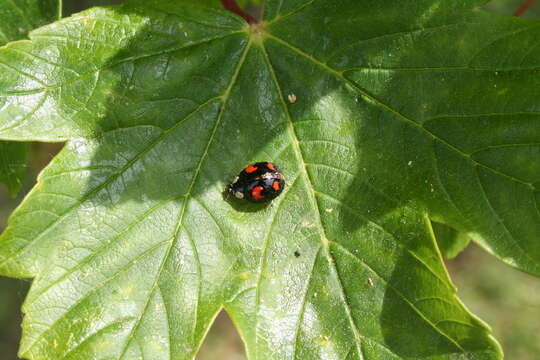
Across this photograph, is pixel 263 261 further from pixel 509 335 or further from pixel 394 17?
pixel 509 335

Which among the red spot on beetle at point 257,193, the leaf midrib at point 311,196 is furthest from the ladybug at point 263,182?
the leaf midrib at point 311,196

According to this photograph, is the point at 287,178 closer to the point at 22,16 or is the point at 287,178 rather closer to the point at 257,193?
the point at 257,193

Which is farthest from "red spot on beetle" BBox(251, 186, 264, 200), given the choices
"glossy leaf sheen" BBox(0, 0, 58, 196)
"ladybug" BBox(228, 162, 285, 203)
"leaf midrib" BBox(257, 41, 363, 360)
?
"glossy leaf sheen" BBox(0, 0, 58, 196)

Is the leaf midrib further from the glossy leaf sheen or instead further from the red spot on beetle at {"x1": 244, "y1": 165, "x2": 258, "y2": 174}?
the glossy leaf sheen

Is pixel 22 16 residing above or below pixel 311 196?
above

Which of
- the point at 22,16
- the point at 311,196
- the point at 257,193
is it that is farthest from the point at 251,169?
the point at 22,16

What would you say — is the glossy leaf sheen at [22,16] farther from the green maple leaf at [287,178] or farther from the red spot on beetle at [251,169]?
the red spot on beetle at [251,169]

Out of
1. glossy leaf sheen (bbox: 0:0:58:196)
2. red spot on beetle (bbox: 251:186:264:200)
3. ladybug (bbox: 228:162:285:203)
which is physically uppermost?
glossy leaf sheen (bbox: 0:0:58:196)

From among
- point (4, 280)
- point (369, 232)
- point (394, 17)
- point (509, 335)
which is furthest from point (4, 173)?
point (509, 335)
